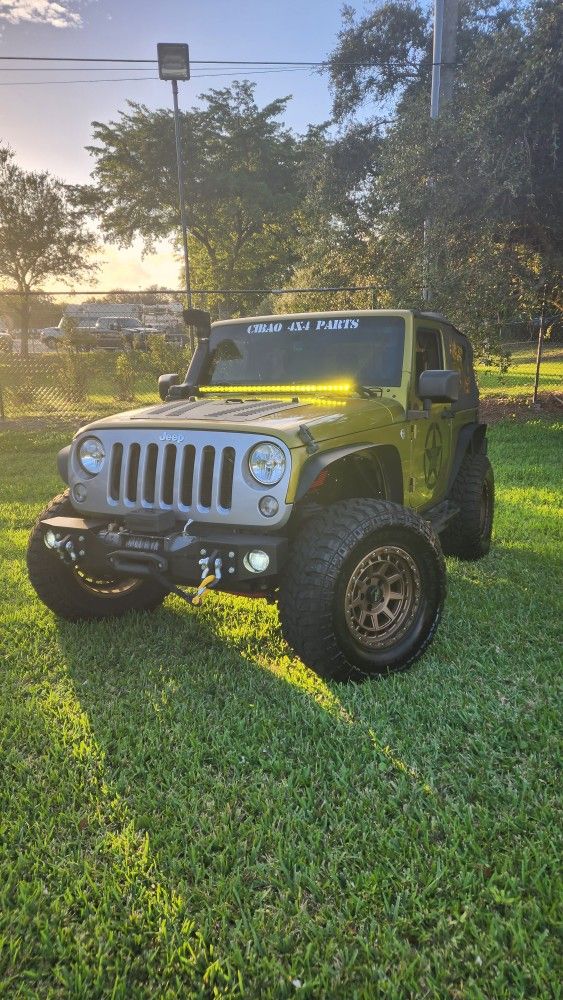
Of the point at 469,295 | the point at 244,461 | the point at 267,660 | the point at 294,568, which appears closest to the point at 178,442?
Answer: the point at 244,461

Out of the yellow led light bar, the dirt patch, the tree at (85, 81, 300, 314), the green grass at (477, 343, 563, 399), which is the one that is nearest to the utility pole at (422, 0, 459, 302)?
the dirt patch

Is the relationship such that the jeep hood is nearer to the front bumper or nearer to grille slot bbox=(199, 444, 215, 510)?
grille slot bbox=(199, 444, 215, 510)

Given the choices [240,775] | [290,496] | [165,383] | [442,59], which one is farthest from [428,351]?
[442,59]

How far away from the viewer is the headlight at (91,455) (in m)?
3.45

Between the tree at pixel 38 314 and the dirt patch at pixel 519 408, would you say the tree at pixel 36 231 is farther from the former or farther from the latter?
the dirt patch at pixel 519 408

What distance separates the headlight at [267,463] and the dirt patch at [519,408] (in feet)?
31.9

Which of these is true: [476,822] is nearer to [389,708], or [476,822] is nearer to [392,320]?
[389,708]

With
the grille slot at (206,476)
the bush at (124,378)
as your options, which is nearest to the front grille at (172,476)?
the grille slot at (206,476)

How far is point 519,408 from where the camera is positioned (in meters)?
13.3

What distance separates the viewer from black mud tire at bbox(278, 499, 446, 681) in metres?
2.96

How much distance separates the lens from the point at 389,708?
9.80 ft

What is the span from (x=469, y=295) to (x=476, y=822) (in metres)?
9.99

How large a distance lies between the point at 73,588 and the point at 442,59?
46.6ft

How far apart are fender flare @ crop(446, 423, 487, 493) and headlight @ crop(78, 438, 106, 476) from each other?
2584 millimetres
